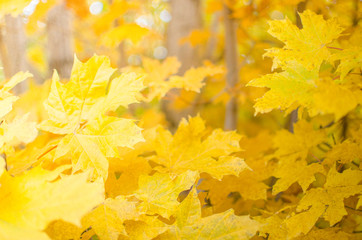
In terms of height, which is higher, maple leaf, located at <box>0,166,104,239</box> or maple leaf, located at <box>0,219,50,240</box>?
maple leaf, located at <box>0,166,104,239</box>

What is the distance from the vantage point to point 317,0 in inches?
51.0

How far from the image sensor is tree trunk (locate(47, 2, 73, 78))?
6.82ft

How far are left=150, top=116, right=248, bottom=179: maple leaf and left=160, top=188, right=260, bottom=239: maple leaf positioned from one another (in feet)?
0.61

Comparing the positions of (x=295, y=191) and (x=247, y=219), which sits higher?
(x=247, y=219)

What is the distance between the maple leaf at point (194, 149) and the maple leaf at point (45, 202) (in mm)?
391

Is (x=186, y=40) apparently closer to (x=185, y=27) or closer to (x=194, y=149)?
(x=185, y=27)

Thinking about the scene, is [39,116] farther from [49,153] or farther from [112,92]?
[112,92]

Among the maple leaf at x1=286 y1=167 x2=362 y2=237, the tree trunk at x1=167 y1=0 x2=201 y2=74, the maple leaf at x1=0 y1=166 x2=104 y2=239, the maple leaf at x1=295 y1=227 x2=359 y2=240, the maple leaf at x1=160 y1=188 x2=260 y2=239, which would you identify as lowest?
the maple leaf at x1=295 y1=227 x2=359 y2=240

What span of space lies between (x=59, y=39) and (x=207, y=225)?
192 cm

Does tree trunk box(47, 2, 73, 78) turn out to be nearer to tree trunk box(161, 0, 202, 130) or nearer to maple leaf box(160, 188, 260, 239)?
tree trunk box(161, 0, 202, 130)

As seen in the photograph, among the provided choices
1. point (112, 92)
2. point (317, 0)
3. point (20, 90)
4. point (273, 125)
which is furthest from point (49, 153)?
point (273, 125)

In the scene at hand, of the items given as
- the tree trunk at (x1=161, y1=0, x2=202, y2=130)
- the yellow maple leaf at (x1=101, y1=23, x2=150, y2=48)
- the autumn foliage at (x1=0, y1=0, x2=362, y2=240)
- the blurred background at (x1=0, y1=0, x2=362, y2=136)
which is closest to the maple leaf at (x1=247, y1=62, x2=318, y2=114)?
the autumn foliage at (x1=0, y1=0, x2=362, y2=240)

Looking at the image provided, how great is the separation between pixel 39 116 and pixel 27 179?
36.2 inches

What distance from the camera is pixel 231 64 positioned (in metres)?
1.78
